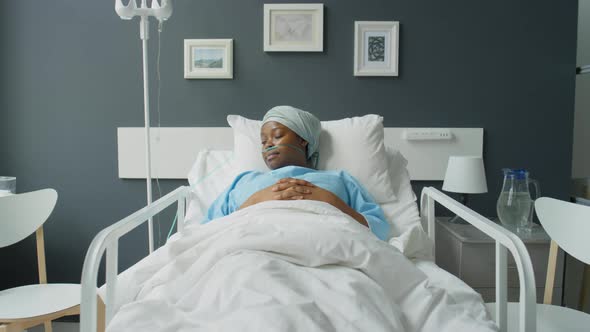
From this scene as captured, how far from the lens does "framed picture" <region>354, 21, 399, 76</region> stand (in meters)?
2.22

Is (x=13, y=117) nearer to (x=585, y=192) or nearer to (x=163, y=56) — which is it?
(x=163, y=56)

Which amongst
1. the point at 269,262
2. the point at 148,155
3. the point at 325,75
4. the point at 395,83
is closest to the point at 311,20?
the point at 325,75

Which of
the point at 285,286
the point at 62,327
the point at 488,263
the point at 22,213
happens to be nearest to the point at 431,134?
the point at 488,263

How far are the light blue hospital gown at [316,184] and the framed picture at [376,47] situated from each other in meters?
0.71

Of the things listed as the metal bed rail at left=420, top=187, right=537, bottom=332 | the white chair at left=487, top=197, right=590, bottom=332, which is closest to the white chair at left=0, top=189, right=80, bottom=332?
the metal bed rail at left=420, top=187, right=537, bottom=332

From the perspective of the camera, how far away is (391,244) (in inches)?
59.4

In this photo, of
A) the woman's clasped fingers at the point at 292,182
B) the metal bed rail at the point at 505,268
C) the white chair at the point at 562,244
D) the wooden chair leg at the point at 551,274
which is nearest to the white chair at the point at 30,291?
the woman's clasped fingers at the point at 292,182

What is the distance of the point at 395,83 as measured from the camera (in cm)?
227

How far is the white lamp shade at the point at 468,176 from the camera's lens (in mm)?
2016

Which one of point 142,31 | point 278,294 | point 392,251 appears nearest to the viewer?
point 278,294

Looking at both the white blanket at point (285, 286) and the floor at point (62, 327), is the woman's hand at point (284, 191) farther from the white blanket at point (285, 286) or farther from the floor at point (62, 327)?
the floor at point (62, 327)

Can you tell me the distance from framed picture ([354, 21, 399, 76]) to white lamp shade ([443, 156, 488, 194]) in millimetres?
569

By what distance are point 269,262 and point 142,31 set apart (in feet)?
4.52

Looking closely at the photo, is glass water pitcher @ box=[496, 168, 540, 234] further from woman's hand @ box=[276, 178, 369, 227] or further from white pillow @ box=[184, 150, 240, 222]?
white pillow @ box=[184, 150, 240, 222]
